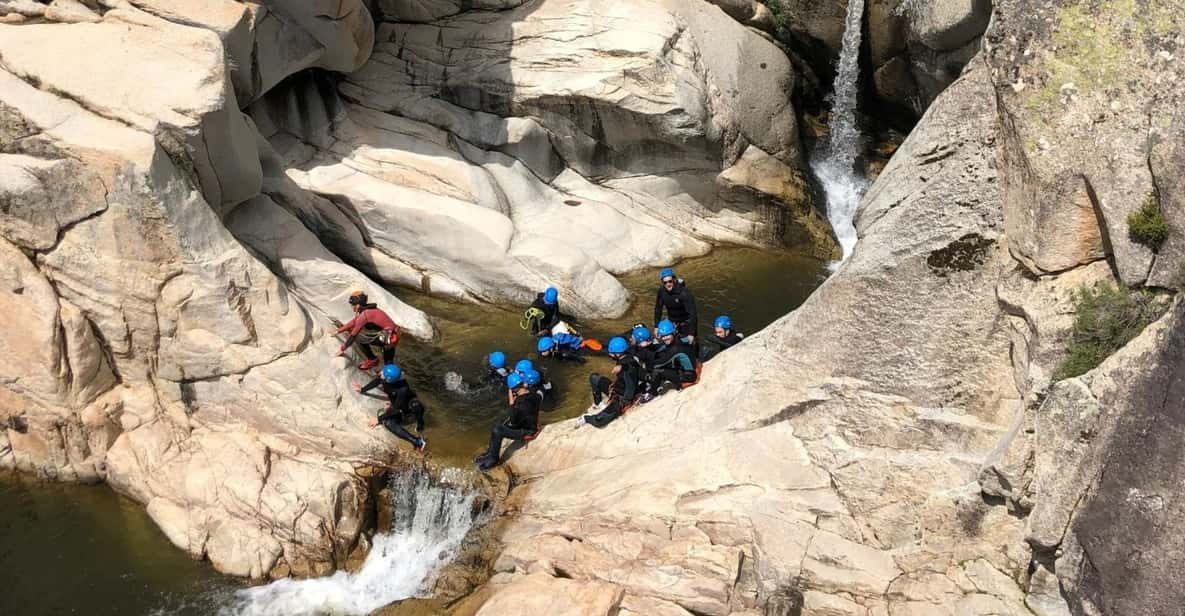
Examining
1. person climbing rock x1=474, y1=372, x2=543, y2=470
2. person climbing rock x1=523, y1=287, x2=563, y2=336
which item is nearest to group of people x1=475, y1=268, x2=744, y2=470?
person climbing rock x1=474, y1=372, x2=543, y2=470

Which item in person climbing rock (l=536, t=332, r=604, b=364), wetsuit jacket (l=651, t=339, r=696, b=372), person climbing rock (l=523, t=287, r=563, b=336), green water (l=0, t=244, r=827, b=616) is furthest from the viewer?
person climbing rock (l=523, t=287, r=563, b=336)

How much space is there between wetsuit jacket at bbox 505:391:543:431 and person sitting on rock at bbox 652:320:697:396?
5.83 ft

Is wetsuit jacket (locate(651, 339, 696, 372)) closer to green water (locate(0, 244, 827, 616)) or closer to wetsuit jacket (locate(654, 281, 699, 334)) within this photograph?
wetsuit jacket (locate(654, 281, 699, 334))

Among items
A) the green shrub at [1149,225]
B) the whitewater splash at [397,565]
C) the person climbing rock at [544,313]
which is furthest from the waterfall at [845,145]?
the green shrub at [1149,225]

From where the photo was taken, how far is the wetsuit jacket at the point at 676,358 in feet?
41.3

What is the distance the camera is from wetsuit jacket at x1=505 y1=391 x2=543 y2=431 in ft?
42.4

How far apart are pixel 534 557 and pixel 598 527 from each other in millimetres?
848

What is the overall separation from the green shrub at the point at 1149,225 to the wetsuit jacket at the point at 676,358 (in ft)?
19.6

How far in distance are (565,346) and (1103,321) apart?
355 inches

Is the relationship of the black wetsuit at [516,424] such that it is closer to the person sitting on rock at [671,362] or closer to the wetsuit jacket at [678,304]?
the person sitting on rock at [671,362]

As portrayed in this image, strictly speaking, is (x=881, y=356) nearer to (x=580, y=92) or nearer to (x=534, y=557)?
(x=534, y=557)

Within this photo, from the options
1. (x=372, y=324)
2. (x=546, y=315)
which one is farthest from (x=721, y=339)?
(x=372, y=324)

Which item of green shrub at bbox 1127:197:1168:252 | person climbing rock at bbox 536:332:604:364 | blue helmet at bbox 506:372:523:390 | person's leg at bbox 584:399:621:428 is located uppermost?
green shrub at bbox 1127:197:1168:252

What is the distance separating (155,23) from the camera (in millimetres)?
13359
